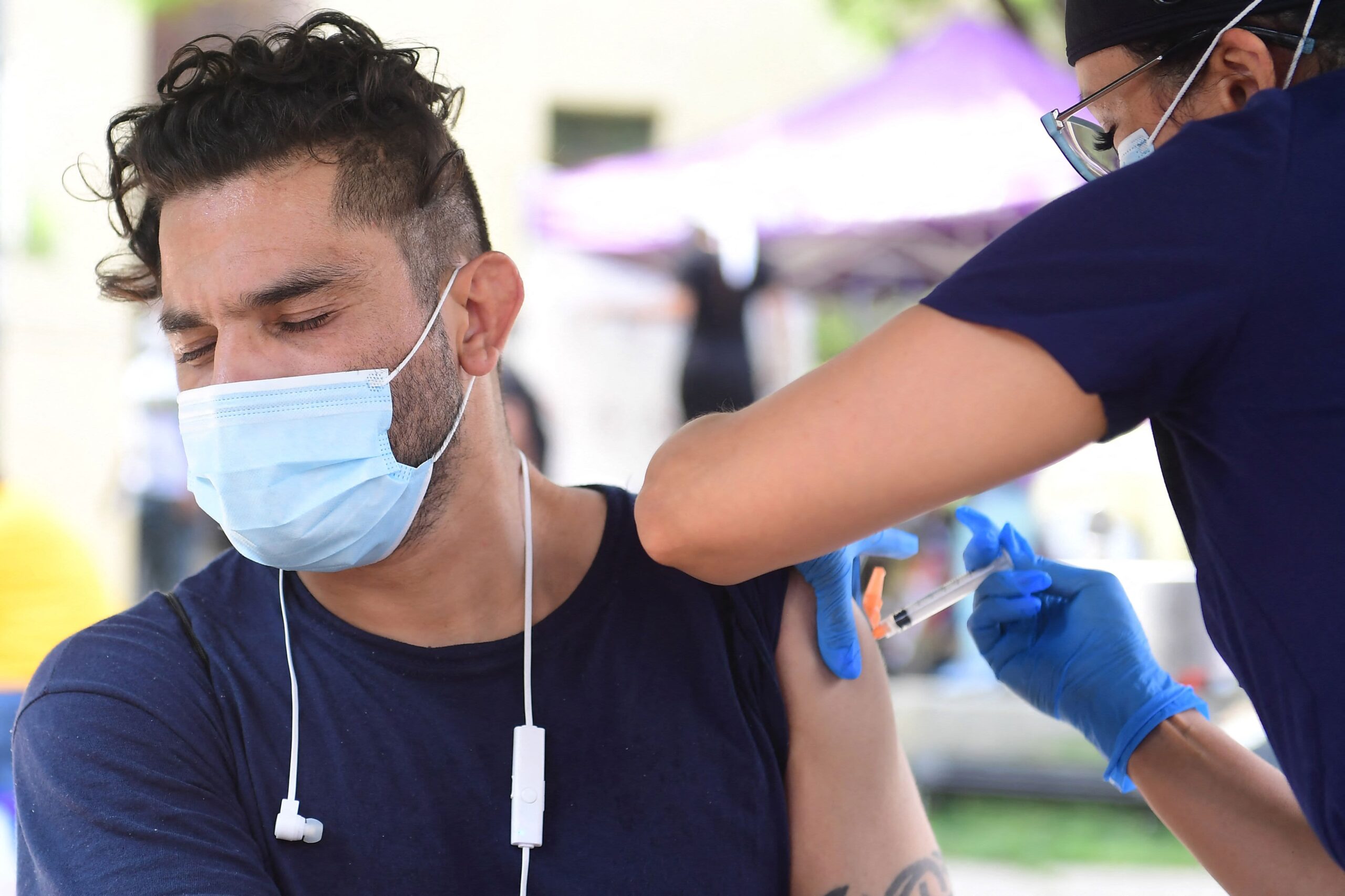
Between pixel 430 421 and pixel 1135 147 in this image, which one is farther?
pixel 430 421

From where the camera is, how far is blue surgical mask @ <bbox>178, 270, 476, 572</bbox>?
5.34 ft

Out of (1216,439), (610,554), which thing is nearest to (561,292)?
(610,554)

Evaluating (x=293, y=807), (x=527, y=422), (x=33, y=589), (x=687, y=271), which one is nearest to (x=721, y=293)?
(x=687, y=271)

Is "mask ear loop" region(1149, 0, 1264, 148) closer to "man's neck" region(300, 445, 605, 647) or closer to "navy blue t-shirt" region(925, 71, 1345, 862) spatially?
"navy blue t-shirt" region(925, 71, 1345, 862)

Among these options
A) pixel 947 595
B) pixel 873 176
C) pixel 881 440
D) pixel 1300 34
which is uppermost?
pixel 873 176

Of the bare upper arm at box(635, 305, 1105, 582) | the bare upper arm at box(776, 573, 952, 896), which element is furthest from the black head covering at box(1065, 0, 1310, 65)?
the bare upper arm at box(776, 573, 952, 896)

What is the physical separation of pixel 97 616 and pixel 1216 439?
10.7 ft

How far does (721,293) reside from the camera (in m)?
5.58

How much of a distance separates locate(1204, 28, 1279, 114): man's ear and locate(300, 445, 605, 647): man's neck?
3.22 feet

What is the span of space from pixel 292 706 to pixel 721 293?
414 centimetres

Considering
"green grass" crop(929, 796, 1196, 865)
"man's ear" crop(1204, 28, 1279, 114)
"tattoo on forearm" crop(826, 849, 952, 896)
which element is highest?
"man's ear" crop(1204, 28, 1279, 114)

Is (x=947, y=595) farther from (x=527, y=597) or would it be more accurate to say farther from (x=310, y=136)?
(x=310, y=136)

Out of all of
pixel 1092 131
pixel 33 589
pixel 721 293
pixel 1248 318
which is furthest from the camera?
pixel 721 293

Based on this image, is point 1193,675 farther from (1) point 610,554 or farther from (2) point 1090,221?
(2) point 1090,221
